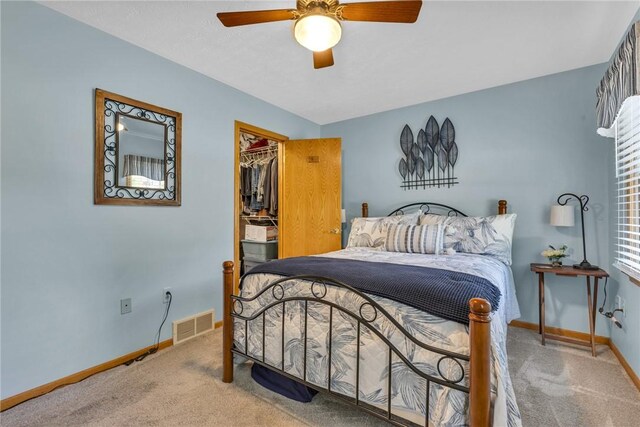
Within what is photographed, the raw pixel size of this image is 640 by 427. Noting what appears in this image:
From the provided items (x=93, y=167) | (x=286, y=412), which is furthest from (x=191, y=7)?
(x=286, y=412)

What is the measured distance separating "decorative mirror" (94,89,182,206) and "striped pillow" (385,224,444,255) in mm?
2052

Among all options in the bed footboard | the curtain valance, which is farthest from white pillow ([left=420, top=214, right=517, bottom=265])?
the bed footboard

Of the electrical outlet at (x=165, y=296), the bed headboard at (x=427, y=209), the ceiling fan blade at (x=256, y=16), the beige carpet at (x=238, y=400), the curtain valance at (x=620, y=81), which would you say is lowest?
the beige carpet at (x=238, y=400)

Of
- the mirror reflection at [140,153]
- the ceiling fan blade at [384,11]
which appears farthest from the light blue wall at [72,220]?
the ceiling fan blade at [384,11]

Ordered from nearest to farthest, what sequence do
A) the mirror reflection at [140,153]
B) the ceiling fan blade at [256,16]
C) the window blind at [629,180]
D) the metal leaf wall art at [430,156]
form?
the ceiling fan blade at [256,16] → the window blind at [629,180] → the mirror reflection at [140,153] → the metal leaf wall art at [430,156]

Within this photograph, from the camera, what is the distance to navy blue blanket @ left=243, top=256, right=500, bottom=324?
126 cm

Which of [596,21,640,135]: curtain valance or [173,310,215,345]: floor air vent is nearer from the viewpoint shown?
[596,21,640,135]: curtain valance

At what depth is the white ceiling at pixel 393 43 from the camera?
1.95 metres

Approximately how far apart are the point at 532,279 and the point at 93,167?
394 cm

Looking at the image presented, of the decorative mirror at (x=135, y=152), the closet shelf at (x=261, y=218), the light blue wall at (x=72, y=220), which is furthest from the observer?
the closet shelf at (x=261, y=218)

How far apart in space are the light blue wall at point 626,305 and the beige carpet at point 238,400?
17 centimetres

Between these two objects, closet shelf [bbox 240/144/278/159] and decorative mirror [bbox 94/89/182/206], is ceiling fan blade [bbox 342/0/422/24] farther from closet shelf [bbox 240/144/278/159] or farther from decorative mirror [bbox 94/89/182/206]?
closet shelf [bbox 240/144/278/159]

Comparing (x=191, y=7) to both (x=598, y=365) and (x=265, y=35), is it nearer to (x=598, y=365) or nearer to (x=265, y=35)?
(x=265, y=35)

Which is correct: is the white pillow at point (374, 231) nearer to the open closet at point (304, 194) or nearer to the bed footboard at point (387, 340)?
the open closet at point (304, 194)
